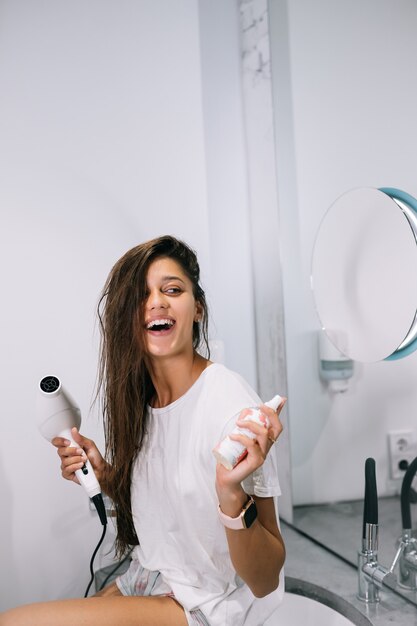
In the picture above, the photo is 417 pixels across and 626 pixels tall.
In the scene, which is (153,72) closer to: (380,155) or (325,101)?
(325,101)

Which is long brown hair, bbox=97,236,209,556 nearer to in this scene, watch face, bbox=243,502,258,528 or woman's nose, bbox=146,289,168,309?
woman's nose, bbox=146,289,168,309

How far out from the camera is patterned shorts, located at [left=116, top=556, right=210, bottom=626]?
3.68 ft

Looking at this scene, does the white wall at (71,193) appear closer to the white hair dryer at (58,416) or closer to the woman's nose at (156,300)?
the white hair dryer at (58,416)

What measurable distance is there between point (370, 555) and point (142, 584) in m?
0.49

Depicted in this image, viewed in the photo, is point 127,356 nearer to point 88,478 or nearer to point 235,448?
point 88,478

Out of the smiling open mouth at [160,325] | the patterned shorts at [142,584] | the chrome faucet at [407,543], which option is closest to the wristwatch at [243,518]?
the patterned shorts at [142,584]

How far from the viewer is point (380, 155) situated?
1.29 m

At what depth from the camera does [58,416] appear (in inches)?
46.1

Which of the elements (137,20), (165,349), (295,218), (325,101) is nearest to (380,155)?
(325,101)

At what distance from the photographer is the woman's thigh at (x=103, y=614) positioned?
1.05 m

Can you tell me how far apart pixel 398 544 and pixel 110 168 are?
1.20m

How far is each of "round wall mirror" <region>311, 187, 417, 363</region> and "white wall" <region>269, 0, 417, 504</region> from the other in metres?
0.05

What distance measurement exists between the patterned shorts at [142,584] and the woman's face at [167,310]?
435mm

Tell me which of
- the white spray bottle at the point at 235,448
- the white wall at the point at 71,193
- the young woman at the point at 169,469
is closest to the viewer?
the white spray bottle at the point at 235,448
